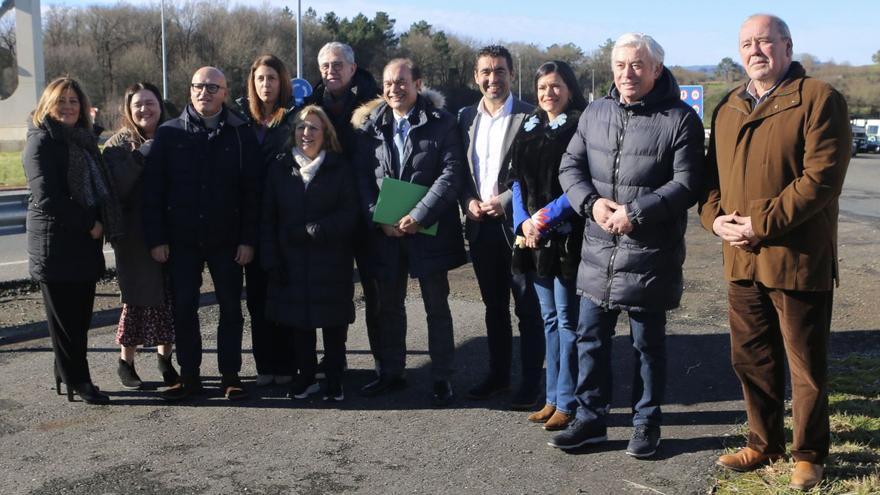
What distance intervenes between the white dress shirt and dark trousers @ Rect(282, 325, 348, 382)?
1.29 m

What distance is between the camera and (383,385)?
5809 mm

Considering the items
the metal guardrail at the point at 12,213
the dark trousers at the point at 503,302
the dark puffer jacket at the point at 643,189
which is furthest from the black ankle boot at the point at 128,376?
the metal guardrail at the point at 12,213

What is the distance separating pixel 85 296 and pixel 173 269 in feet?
1.85

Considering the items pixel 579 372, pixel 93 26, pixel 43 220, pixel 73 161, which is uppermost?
pixel 93 26

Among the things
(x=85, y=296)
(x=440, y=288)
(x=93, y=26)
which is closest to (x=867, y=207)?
(x=440, y=288)

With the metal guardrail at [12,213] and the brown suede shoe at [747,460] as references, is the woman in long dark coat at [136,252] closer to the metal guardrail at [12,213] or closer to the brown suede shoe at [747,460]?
the brown suede shoe at [747,460]

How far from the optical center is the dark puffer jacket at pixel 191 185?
5.48 metres

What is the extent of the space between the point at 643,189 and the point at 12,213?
7.09 metres

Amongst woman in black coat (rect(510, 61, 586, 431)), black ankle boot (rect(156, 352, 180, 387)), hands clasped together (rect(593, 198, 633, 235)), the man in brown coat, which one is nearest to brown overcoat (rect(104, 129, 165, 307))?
black ankle boot (rect(156, 352, 180, 387))

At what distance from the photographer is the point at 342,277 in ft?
18.6

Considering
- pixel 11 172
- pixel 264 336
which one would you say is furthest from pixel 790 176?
pixel 11 172

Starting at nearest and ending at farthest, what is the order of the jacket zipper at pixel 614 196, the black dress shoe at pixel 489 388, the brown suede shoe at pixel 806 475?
1. the brown suede shoe at pixel 806 475
2. the jacket zipper at pixel 614 196
3. the black dress shoe at pixel 489 388

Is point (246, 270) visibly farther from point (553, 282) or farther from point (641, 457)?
point (641, 457)

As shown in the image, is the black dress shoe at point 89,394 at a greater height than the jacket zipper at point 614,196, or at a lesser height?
lesser
